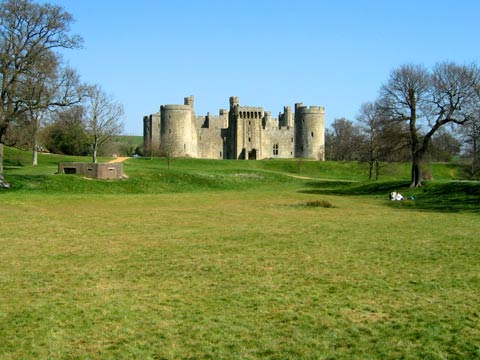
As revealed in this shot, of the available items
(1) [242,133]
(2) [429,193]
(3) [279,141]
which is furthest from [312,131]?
(2) [429,193]

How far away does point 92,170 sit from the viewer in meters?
39.9

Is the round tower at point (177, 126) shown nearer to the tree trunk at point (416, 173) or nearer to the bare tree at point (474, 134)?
the tree trunk at point (416, 173)

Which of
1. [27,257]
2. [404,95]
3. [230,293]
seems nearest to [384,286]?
[230,293]

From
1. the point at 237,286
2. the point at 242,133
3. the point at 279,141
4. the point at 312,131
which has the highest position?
the point at 312,131

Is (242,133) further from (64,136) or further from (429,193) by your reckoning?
(429,193)

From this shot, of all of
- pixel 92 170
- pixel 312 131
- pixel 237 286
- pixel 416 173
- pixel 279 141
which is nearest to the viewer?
pixel 237 286

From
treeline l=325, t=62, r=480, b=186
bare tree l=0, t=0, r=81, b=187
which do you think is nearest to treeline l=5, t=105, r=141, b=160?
bare tree l=0, t=0, r=81, b=187

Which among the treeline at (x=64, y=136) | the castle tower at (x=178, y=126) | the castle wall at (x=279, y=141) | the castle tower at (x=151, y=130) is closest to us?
the treeline at (x=64, y=136)

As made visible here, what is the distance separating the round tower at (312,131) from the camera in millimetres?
88375

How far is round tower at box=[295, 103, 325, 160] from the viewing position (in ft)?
290

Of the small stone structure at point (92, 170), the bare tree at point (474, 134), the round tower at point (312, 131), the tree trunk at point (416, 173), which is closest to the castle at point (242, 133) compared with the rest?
the round tower at point (312, 131)

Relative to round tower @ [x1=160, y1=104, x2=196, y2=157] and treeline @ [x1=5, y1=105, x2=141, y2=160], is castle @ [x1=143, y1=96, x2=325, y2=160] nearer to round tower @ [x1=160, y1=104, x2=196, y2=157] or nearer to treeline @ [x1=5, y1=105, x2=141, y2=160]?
round tower @ [x1=160, y1=104, x2=196, y2=157]

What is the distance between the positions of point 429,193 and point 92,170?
2092cm

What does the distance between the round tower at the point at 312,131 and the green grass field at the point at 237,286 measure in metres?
65.1
